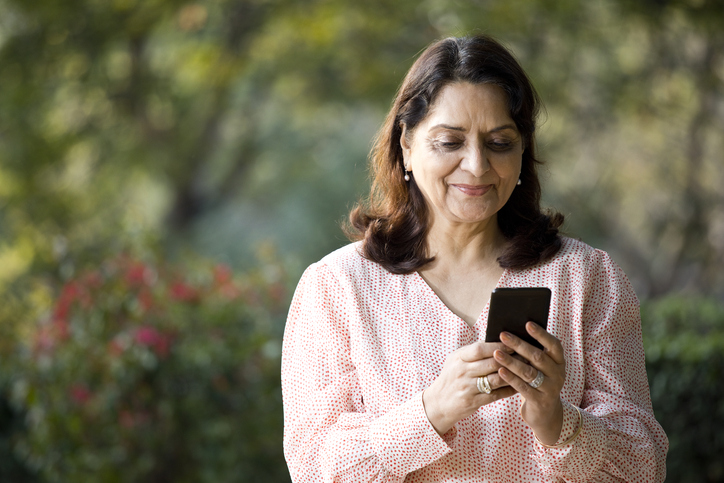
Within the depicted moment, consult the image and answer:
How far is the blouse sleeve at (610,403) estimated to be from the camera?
5.66 ft

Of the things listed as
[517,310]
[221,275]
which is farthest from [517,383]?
[221,275]

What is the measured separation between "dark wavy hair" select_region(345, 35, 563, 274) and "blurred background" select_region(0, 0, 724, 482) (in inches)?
44.1

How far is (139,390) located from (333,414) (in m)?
2.30

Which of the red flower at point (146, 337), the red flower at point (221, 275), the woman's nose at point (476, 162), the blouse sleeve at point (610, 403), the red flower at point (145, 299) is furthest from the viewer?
the red flower at point (221, 275)

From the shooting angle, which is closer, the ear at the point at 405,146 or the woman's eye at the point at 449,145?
the woman's eye at the point at 449,145

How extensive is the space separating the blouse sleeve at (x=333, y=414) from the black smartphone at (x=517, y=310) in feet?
0.90


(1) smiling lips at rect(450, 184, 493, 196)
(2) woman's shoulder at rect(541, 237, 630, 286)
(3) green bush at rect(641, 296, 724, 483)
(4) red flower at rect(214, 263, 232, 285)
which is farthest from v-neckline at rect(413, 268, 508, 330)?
(4) red flower at rect(214, 263, 232, 285)

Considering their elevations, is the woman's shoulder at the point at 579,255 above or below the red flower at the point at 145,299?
above

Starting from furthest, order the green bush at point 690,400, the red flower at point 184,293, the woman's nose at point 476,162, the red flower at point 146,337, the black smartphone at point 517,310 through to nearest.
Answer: the red flower at point 184,293 < the red flower at point 146,337 < the green bush at point 690,400 < the woman's nose at point 476,162 < the black smartphone at point 517,310

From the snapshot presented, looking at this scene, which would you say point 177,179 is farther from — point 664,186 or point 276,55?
point 664,186

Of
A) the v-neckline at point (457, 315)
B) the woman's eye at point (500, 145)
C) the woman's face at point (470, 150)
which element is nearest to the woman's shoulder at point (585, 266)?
the v-neckline at point (457, 315)

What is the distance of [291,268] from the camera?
15.9 feet

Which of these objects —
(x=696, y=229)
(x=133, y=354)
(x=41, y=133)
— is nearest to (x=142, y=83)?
(x=41, y=133)

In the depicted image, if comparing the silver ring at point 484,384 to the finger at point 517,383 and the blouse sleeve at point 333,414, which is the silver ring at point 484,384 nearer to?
the finger at point 517,383
